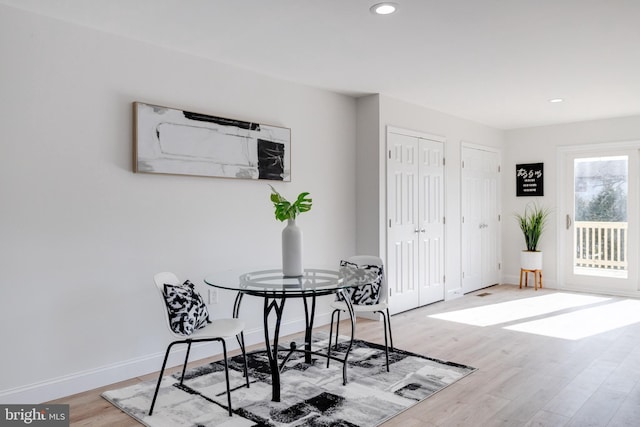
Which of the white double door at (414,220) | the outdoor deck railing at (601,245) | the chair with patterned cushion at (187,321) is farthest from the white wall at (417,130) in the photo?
the chair with patterned cushion at (187,321)

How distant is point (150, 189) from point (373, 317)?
2.69 metres

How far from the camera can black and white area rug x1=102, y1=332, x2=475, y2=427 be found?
2.54 m

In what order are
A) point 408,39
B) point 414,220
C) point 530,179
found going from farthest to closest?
1. point 530,179
2. point 414,220
3. point 408,39

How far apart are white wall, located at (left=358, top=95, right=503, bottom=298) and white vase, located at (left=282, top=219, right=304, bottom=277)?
1846 millimetres

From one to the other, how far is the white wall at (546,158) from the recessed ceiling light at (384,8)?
481 cm

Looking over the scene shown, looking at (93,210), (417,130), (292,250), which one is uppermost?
(417,130)

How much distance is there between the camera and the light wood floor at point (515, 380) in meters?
2.56

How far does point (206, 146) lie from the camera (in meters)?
3.59

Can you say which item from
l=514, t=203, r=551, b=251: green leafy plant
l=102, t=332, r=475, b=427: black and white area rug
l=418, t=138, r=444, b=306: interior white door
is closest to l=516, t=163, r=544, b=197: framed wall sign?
l=514, t=203, r=551, b=251: green leafy plant

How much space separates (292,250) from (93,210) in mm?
1349

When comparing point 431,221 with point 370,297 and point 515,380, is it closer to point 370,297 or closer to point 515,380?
point 370,297


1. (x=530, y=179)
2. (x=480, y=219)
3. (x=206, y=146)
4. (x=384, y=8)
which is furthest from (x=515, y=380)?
(x=530, y=179)

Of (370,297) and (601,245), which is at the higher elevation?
(601,245)

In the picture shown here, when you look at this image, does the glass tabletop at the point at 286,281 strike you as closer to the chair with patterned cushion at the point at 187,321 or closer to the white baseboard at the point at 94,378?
the chair with patterned cushion at the point at 187,321
